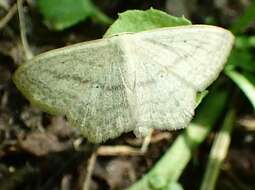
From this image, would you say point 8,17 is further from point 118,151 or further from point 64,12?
point 118,151

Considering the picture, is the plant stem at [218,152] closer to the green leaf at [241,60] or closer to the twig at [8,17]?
the green leaf at [241,60]

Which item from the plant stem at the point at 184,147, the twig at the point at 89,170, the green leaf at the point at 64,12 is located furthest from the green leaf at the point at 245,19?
the twig at the point at 89,170

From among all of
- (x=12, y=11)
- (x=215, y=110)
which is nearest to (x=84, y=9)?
(x=12, y=11)

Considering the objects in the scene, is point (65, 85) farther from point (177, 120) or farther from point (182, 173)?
point (182, 173)

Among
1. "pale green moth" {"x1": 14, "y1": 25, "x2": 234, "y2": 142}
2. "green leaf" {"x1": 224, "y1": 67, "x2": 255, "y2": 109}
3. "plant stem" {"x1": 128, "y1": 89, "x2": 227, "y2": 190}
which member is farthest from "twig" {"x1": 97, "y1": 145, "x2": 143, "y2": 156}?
"pale green moth" {"x1": 14, "y1": 25, "x2": 234, "y2": 142}

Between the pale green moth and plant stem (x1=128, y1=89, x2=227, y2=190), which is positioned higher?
the pale green moth

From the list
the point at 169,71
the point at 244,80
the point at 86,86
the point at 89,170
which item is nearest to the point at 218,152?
the point at 244,80

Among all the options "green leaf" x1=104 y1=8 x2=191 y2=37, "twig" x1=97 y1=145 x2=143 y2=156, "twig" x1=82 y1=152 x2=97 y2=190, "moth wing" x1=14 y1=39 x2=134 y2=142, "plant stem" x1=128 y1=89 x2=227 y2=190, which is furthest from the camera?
"twig" x1=97 y1=145 x2=143 y2=156

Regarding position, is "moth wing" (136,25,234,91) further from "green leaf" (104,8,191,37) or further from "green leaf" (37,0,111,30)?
"green leaf" (37,0,111,30)
